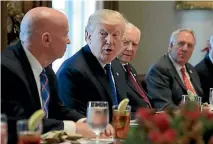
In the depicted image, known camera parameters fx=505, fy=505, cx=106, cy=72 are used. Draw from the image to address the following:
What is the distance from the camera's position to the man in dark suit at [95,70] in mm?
2896

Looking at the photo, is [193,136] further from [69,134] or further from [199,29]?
[199,29]

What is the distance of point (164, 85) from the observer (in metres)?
3.84

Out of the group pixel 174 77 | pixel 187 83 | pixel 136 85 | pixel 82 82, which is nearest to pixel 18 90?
pixel 82 82

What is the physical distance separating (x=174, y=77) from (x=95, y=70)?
1.12m

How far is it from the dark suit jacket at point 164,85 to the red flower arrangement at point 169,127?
7.83 ft

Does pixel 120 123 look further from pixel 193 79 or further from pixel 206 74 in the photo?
pixel 206 74

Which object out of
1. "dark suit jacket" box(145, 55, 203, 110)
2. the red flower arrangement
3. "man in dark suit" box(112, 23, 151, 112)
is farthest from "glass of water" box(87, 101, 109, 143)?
"dark suit jacket" box(145, 55, 203, 110)

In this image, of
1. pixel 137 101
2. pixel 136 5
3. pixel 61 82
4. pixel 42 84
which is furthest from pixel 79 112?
pixel 136 5

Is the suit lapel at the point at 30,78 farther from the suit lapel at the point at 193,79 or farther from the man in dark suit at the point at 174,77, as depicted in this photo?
the suit lapel at the point at 193,79

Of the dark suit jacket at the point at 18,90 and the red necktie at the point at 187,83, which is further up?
the dark suit jacket at the point at 18,90

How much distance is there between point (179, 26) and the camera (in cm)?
558

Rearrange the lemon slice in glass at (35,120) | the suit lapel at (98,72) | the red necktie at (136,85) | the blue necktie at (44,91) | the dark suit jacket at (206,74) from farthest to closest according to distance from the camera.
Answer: the dark suit jacket at (206,74) → the red necktie at (136,85) → the suit lapel at (98,72) → the blue necktie at (44,91) → the lemon slice in glass at (35,120)

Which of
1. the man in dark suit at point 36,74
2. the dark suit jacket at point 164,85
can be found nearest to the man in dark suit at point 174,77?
the dark suit jacket at point 164,85

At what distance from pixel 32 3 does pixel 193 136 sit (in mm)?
3184
